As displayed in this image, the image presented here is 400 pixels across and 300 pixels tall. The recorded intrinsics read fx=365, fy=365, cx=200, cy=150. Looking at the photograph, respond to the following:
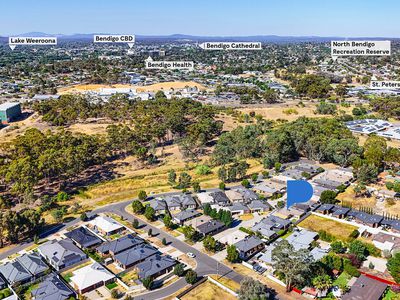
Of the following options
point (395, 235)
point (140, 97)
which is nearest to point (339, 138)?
point (395, 235)

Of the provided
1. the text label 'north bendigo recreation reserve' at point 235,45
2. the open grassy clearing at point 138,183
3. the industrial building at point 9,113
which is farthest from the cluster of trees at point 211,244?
the industrial building at point 9,113

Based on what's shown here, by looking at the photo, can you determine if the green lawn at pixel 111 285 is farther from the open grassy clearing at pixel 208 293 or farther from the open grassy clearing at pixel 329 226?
the open grassy clearing at pixel 329 226

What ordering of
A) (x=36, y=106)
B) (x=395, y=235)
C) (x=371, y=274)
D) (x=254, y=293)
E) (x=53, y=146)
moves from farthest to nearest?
(x=36, y=106)
(x=53, y=146)
(x=395, y=235)
(x=371, y=274)
(x=254, y=293)

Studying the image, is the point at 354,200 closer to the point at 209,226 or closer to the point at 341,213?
the point at 341,213

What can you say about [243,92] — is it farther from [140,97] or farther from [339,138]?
[339,138]

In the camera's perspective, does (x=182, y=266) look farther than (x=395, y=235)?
No
